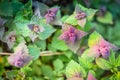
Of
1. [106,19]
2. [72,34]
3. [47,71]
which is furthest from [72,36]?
[106,19]

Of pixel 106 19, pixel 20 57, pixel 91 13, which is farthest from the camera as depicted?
pixel 106 19

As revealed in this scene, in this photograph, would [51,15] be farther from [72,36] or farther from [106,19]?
[106,19]

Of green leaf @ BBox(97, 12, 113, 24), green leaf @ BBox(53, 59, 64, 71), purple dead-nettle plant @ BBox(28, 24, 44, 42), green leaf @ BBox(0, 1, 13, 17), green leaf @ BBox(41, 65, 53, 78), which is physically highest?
green leaf @ BBox(0, 1, 13, 17)

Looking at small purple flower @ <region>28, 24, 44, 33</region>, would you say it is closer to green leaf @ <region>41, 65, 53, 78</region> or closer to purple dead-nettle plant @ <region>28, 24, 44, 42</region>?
purple dead-nettle plant @ <region>28, 24, 44, 42</region>

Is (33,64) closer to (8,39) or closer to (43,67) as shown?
(43,67)

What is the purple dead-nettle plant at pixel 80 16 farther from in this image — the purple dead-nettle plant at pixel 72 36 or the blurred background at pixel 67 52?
the blurred background at pixel 67 52

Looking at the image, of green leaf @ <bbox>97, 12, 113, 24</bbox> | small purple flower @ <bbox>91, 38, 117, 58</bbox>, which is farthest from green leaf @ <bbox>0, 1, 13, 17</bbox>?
green leaf @ <bbox>97, 12, 113, 24</bbox>

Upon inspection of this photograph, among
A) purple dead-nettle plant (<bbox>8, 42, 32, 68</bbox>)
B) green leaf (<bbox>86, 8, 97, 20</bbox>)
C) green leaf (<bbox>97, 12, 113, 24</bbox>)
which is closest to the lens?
purple dead-nettle plant (<bbox>8, 42, 32, 68</bbox>)
